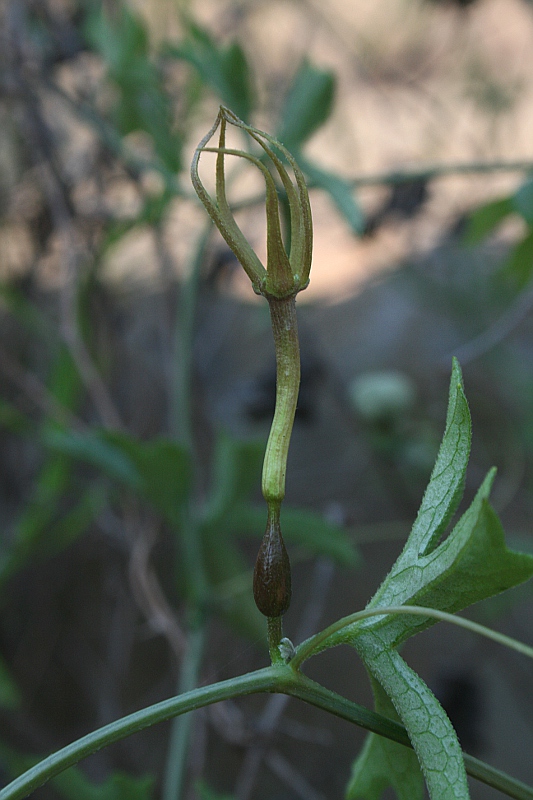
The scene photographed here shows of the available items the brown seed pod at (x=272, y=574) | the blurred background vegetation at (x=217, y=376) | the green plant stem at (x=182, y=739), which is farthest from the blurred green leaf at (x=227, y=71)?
the brown seed pod at (x=272, y=574)

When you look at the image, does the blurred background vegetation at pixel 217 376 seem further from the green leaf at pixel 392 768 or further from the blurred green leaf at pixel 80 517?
the green leaf at pixel 392 768

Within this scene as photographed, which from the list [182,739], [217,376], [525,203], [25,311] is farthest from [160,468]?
[217,376]

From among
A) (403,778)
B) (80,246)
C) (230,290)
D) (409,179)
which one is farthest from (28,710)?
(403,778)

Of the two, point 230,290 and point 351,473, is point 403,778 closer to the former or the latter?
point 351,473

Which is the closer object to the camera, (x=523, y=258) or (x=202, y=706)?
(x=202, y=706)

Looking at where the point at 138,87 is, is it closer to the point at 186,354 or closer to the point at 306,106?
the point at 306,106

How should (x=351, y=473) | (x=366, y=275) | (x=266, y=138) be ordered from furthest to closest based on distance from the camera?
(x=366, y=275) → (x=351, y=473) → (x=266, y=138)
